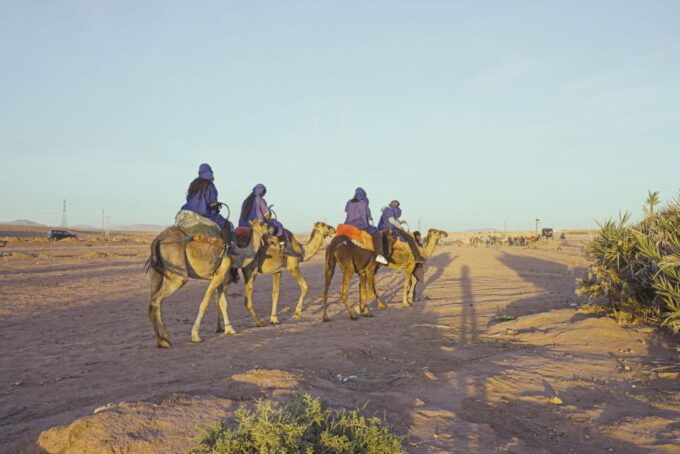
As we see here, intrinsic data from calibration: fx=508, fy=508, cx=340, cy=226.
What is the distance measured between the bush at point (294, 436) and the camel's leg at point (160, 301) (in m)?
5.61

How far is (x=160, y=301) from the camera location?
9641 millimetres

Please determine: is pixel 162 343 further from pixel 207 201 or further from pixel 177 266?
pixel 207 201

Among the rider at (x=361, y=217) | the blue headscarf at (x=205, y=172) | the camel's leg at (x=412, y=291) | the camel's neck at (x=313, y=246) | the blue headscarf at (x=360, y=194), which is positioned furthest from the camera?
the camel's leg at (x=412, y=291)

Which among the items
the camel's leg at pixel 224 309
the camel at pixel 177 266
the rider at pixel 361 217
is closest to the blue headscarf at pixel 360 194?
the rider at pixel 361 217

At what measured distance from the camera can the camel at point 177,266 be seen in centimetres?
962

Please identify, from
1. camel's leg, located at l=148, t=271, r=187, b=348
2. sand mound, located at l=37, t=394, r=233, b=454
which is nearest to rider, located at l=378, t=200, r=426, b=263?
camel's leg, located at l=148, t=271, r=187, b=348

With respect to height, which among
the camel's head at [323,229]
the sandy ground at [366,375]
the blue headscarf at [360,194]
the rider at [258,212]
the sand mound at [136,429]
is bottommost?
the sandy ground at [366,375]

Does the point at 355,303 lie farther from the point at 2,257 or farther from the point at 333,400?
the point at 2,257

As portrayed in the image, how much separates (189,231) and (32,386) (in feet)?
12.6

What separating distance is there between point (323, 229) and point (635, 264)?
765cm

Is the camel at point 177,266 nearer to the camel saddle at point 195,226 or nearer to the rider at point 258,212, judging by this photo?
the camel saddle at point 195,226

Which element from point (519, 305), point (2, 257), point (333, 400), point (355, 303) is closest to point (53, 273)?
point (2, 257)

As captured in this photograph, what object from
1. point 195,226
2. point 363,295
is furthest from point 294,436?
point 363,295

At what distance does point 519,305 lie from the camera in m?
15.1
